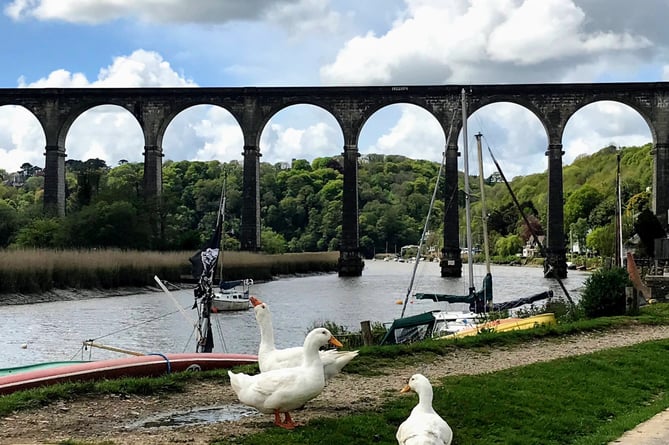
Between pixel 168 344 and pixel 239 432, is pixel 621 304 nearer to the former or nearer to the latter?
pixel 168 344

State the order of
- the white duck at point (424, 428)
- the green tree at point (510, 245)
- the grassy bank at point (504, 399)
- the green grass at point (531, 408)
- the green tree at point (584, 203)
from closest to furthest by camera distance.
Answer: the white duck at point (424, 428) → the green grass at point (531, 408) → the grassy bank at point (504, 399) → the green tree at point (584, 203) → the green tree at point (510, 245)

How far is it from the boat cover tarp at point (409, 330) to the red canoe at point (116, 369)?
4710 millimetres

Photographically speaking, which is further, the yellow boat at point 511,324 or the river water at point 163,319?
the river water at point 163,319

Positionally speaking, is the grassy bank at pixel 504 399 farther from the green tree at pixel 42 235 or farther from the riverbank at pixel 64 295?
the green tree at pixel 42 235

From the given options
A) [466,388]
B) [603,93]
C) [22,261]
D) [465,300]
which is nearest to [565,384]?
[466,388]

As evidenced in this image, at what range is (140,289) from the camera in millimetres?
40312

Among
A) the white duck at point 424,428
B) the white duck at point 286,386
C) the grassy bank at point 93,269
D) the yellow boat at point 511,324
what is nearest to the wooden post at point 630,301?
the yellow boat at point 511,324

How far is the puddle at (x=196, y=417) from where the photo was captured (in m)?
8.66

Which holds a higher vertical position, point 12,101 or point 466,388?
point 12,101

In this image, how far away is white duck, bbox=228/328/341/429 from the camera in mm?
7871

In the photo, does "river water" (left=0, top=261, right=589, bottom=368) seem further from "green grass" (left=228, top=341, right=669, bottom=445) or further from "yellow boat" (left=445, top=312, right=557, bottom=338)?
"green grass" (left=228, top=341, right=669, bottom=445)

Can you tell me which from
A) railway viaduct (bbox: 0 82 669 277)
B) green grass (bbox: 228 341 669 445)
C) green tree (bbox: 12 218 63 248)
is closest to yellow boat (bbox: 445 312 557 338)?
green grass (bbox: 228 341 669 445)

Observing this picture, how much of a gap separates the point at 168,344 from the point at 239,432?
46.6ft

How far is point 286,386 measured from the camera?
789 centimetres
